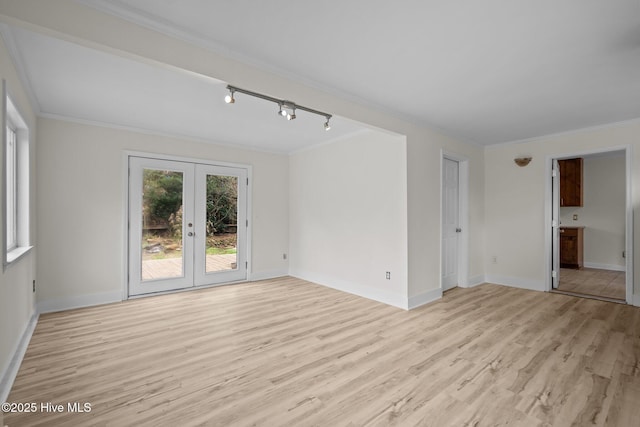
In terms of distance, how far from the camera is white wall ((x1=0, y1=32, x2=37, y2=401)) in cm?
209

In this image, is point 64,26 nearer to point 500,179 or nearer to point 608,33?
point 608,33

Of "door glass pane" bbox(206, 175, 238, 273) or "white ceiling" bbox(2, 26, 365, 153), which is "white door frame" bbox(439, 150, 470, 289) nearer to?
"white ceiling" bbox(2, 26, 365, 153)

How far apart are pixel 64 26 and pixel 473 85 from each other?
321 centimetres

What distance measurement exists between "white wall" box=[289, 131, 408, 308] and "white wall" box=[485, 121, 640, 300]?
247cm

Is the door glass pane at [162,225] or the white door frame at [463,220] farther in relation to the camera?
the white door frame at [463,220]

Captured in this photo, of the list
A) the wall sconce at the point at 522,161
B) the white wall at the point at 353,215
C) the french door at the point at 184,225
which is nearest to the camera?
the white wall at the point at 353,215

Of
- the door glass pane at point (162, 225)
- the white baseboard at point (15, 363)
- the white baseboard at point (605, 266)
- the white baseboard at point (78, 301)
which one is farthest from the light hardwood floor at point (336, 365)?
the white baseboard at point (605, 266)

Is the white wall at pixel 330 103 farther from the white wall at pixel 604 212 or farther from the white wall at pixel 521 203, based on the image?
the white wall at pixel 604 212

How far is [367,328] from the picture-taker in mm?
3205

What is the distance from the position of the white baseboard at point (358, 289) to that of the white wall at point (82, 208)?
2.93m

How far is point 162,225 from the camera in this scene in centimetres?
453

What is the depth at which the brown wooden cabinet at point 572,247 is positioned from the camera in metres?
6.43

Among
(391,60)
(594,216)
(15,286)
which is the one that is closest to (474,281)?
(594,216)

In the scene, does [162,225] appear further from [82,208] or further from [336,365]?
[336,365]
